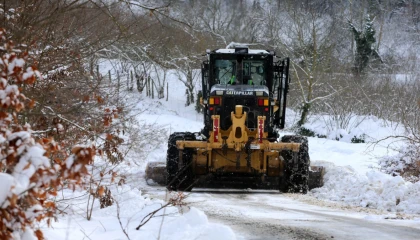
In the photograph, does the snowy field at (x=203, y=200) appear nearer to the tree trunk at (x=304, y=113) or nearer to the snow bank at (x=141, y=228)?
the snow bank at (x=141, y=228)

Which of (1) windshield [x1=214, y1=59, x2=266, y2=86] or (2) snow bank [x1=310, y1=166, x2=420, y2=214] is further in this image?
(1) windshield [x1=214, y1=59, x2=266, y2=86]

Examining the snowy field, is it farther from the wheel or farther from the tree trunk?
the tree trunk

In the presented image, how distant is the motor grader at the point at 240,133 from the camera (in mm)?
12566

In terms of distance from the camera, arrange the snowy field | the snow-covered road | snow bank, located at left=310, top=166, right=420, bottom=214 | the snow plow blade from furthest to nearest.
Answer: the snow plow blade < snow bank, located at left=310, top=166, right=420, bottom=214 < the snow-covered road < the snowy field

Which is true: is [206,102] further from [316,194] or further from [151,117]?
[151,117]

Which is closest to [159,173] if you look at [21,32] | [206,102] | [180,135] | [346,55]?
[180,135]

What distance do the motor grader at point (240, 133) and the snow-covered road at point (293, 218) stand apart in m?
0.36

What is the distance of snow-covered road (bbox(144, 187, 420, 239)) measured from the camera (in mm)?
7602

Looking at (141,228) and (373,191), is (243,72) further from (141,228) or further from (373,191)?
(141,228)

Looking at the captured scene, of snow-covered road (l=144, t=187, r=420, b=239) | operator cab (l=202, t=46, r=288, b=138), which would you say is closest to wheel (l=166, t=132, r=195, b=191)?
snow-covered road (l=144, t=187, r=420, b=239)

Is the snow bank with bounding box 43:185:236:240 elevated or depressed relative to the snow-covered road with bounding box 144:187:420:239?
elevated

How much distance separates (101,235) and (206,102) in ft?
21.7

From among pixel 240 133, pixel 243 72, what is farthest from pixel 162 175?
pixel 243 72

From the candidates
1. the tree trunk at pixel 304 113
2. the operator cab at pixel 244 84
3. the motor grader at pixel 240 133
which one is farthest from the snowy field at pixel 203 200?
the tree trunk at pixel 304 113
